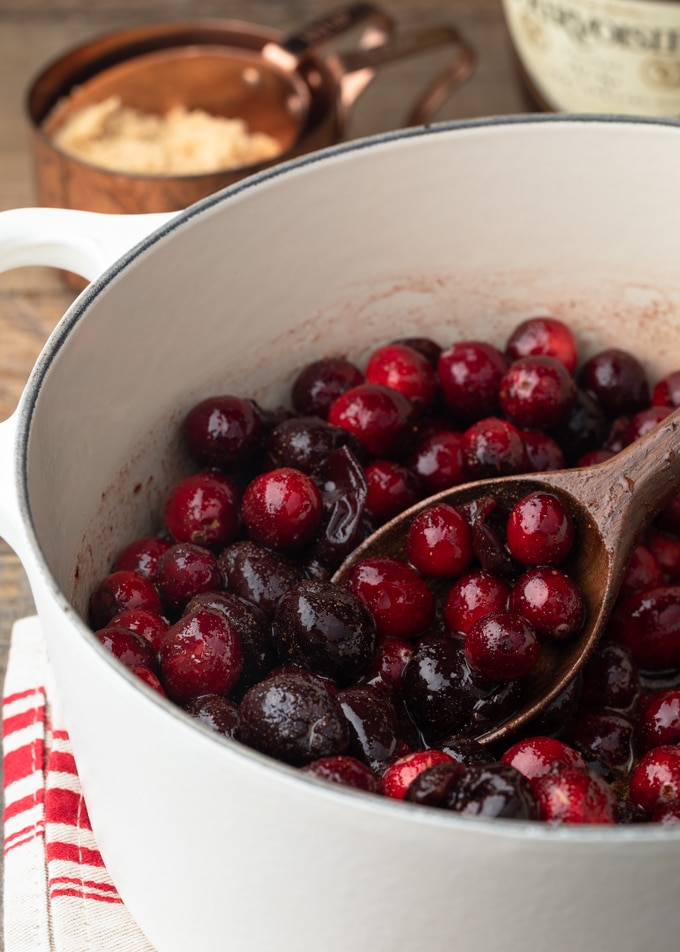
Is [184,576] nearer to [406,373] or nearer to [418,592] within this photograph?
[418,592]

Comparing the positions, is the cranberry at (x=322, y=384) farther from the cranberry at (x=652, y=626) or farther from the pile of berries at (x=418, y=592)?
the cranberry at (x=652, y=626)

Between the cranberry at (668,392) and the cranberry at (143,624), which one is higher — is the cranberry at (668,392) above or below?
above

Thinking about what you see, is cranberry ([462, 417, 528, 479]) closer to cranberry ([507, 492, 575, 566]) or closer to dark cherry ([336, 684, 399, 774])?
cranberry ([507, 492, 575, 566])

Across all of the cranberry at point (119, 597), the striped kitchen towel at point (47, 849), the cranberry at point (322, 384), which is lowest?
the striped kitchen towel at point (47, 849)

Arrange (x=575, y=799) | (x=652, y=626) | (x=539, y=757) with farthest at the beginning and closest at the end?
(x=652, y=626), (x=539, y=757), (x=575, y=799)

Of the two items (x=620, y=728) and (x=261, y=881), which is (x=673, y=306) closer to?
(x=620, y=728)

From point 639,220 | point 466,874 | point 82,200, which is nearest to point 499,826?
→ point 466,874

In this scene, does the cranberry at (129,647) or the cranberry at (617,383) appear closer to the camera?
the cranberry at (129,647)

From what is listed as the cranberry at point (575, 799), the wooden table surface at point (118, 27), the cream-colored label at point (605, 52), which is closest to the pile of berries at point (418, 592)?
the cranberry at point (575, 799)

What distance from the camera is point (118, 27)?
2.27 m

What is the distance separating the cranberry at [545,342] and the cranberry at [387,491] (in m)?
0.26

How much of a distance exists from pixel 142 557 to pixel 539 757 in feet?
1.56

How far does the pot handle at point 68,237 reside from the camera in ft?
3.21

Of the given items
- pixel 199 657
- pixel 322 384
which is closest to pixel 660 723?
pixel 199 657
